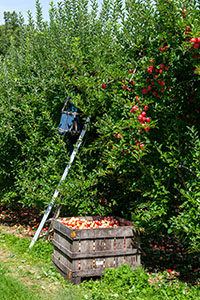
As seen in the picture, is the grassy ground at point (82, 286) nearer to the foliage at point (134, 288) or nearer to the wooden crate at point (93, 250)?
the foliage at point (134, 288)

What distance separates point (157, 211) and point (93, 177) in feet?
5.81

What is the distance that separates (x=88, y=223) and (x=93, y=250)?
2.15 feet

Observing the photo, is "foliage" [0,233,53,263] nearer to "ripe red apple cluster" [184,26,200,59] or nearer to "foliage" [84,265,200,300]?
"foliage" [84,265,200,300]

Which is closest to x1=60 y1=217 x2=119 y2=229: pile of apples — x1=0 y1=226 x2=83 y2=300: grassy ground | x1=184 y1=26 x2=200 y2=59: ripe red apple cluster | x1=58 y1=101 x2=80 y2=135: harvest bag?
x1=0 y1=226 x2=83 y2=300: grassy ground

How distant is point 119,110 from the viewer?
18.1 ft

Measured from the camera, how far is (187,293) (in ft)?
15.3

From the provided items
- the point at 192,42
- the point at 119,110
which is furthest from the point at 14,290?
the point at 192,42

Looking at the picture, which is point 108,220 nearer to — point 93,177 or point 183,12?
point 93,177

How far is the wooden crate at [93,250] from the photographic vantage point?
489 cm

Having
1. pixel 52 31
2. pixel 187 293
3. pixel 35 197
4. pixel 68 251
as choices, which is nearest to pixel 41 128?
pixel 35 197

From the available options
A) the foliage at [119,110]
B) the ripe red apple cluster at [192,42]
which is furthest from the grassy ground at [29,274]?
the ripe red apple cluster at [192,42]

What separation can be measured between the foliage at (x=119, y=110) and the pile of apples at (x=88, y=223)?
0.31m

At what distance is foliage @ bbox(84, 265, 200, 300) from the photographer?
441 cm

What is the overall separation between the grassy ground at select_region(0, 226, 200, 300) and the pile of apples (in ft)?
2.35
